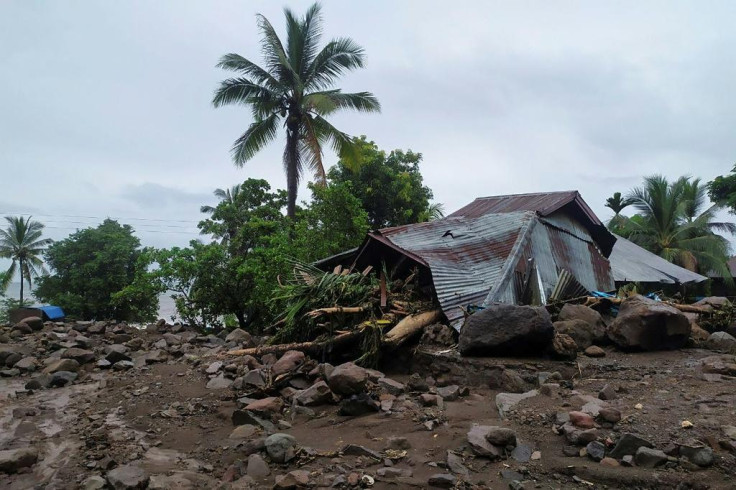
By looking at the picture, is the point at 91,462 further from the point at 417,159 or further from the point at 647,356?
the point at 417,159

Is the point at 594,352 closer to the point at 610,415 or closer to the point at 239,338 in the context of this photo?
the point at 610,415

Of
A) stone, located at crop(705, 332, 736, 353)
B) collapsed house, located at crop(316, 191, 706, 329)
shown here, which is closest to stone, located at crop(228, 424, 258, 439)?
collapsed house, located at crop(316, 191, 706, 329)

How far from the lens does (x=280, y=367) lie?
7.27 metres

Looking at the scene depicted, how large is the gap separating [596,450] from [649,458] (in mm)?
373

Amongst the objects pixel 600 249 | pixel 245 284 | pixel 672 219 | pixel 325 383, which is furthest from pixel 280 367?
pixel 672 219

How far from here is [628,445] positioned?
12.5 feet

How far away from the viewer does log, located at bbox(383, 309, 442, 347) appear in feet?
24.7

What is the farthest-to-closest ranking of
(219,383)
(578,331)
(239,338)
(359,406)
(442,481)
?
(239,338), (219,383), (578,331), (359,406), (442,481)

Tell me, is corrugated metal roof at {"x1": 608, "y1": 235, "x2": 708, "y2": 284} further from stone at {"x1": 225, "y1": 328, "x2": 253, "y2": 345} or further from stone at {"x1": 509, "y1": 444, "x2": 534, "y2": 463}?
stone at {"x1": 509, "y1": 444, "x2": 534, "y2": 463}

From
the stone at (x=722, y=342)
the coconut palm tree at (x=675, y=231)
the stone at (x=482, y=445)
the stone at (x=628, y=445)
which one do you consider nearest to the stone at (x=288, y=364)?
the stone at (x=482, y=445)

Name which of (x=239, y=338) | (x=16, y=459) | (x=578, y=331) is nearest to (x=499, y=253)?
(x=578, y=331)

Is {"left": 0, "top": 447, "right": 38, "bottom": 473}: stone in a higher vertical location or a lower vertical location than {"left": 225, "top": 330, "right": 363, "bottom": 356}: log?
lower

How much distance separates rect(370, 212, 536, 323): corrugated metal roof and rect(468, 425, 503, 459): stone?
10.5 ft

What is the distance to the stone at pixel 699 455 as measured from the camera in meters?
3.58
